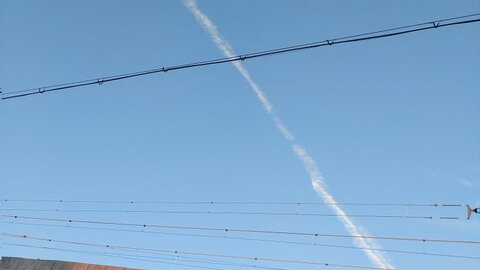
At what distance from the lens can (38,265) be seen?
91.9 ft

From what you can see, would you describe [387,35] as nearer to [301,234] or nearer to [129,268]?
[301,234]

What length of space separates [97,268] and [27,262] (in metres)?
5.50

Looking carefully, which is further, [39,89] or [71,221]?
[71,221]

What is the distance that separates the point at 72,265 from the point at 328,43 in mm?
22889

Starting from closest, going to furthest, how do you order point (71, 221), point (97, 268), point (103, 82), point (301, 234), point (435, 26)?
point (435, 26) → point (103, 82) → point (301, 234) → point (71, 221) → point (97, 268)

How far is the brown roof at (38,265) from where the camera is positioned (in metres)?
26.8

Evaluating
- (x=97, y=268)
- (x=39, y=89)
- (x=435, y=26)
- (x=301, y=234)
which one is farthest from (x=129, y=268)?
(x=435, y=26)

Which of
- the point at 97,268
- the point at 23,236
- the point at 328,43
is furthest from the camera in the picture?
the point at 97,268

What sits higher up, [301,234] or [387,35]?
[387,35]

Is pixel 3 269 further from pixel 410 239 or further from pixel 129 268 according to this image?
pixel 410 239

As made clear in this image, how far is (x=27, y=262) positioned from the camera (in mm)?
28391

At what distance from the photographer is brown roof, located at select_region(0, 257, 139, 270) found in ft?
87.9

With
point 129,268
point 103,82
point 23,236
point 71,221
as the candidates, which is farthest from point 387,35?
point 23,236

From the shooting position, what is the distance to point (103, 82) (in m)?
12.6
